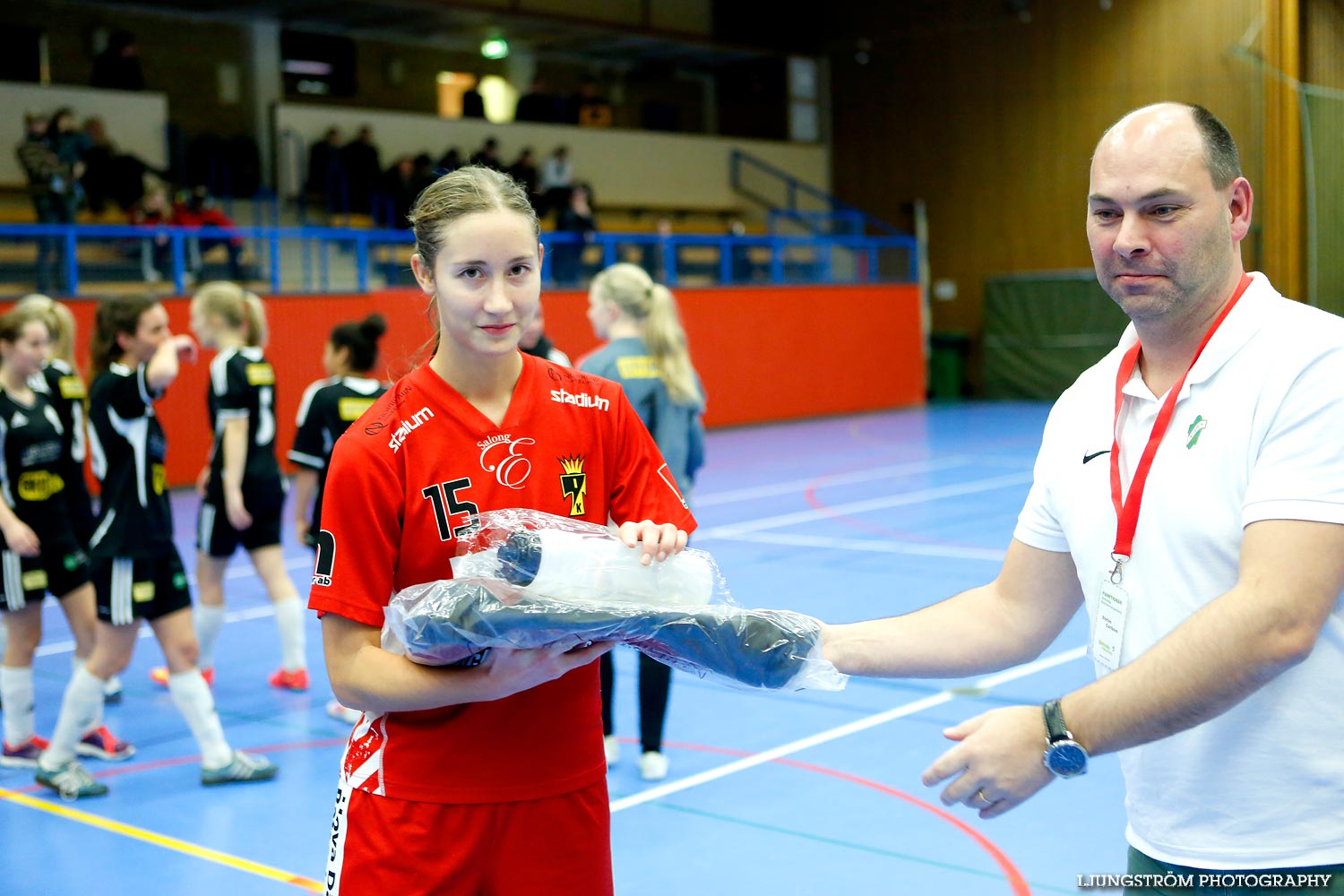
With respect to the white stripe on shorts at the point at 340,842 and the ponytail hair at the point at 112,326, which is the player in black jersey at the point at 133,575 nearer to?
the ponytail hair at the point at 112,326

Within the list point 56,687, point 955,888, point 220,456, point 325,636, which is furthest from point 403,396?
point 56,687

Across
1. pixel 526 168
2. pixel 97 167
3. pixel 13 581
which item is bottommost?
pixel 13 581

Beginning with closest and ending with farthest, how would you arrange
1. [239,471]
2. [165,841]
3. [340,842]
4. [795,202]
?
[340,842] < [165,841] < [239,471] < [795,202]

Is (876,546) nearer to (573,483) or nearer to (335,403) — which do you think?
(335,403)

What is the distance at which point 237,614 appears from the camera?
8.77 m

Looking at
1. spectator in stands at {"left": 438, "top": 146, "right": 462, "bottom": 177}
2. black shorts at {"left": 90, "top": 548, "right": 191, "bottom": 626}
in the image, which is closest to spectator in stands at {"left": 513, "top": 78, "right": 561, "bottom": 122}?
spectator in stands at {"left": 438, "top": 146, "right": 462, "bottom": 177}

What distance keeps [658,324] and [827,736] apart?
6.51 feet

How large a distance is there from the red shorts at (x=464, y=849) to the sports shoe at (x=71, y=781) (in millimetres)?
3460

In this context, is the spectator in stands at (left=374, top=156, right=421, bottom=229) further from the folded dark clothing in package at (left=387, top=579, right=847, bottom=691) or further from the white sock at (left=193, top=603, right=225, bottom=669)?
the folded dark clothing in package at (left=387, top=579, right=847, bottom=691)

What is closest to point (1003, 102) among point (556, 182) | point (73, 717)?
point (556, 182)

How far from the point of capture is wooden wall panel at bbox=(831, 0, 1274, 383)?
2345 cm

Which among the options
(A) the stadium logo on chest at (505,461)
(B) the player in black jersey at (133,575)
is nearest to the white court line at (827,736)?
(B) the player in black jersey at (133,575)

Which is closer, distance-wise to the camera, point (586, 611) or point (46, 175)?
point (586, 611)

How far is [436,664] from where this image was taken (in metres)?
2.14
